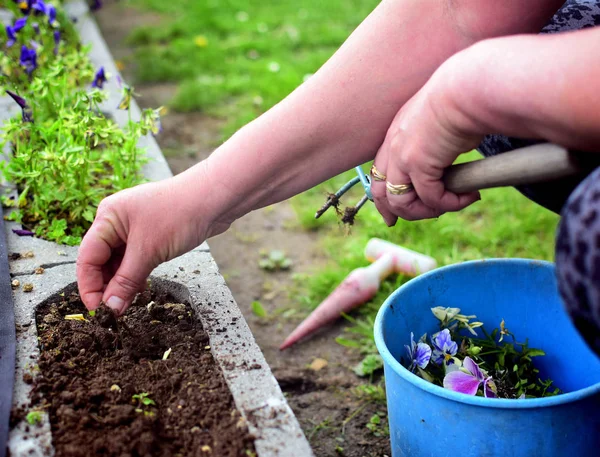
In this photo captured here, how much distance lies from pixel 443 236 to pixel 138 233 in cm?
158

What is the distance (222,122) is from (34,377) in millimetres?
2661

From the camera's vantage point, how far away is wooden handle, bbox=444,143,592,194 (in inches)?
45.9

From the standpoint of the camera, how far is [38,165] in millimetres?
2006

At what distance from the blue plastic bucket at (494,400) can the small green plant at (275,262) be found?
1.16 m

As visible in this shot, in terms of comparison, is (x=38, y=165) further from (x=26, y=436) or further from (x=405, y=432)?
(x=405, y=432)

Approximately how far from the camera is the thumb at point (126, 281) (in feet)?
4.95

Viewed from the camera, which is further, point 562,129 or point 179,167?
point 179,167

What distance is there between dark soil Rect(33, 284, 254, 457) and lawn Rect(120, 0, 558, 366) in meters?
0.77

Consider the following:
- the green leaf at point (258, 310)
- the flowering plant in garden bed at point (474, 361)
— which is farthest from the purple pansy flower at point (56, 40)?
the flowering plant in garden bed at point (474, 361)

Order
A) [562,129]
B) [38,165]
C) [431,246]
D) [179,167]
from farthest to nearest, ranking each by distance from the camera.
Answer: [179,167] < [431,246] < [38,165] < [562,129]

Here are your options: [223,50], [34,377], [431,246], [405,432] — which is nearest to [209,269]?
[34,377]

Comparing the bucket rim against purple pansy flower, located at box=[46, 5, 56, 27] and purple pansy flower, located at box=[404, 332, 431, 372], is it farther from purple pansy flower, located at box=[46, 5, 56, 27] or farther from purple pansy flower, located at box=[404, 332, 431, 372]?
purple pansy flower, located at box=[46, 5, 56, 27]

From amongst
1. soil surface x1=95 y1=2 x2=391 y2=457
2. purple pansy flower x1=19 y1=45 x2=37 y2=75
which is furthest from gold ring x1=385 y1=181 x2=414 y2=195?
purple pansy flower x1=19 y1=45 x2=37 y2=75

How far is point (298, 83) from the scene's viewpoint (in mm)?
4098
